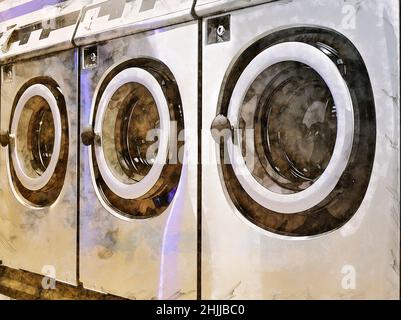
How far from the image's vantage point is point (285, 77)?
1265 millimetres

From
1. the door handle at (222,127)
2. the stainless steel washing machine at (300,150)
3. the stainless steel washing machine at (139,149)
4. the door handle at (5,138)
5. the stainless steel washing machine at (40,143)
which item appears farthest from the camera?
the door handle at (5,138)

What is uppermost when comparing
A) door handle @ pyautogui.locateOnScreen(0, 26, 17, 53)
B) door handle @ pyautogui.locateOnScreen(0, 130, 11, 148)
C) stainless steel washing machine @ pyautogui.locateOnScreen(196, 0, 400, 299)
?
door handle @ pyautogui.locateOnScreen(0, 26, 17, 53)

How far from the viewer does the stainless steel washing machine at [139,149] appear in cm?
144

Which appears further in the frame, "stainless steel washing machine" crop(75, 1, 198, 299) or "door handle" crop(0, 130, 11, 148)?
"door handle" crop(0, 130, 11, 148)

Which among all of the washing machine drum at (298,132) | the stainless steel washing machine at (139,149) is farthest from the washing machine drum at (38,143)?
the washing machine drum at (298,132)

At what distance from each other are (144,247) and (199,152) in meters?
0.39

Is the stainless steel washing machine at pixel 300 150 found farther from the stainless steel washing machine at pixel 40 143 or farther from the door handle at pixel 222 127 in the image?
the stainless steel washing machine at pixel 40 143

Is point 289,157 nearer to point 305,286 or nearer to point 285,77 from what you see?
point 285,77

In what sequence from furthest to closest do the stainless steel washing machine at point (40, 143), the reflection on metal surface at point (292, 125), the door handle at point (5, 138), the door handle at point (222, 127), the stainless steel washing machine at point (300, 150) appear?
1. the door handle at point (5, 138)
2. the stainless steel washing machine at point (40, 143)
3. the door handle at point (222, 127)
4. the reflection on metal surface at point (292, 125)
5. the stainless steel washing machine at point (300, 150)

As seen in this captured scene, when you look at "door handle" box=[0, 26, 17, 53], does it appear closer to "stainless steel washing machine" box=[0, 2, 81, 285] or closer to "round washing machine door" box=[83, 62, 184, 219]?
"stainless steel washing machine" box=[0, 2, 81, 285]

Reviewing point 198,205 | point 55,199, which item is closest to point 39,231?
point 55,199

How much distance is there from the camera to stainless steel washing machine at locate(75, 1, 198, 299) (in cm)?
144

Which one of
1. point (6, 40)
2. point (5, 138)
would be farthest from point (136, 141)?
point (6, 40)

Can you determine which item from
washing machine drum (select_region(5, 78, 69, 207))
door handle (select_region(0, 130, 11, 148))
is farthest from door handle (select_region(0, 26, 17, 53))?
door handle (select_region(0, 130, 11, 148))
